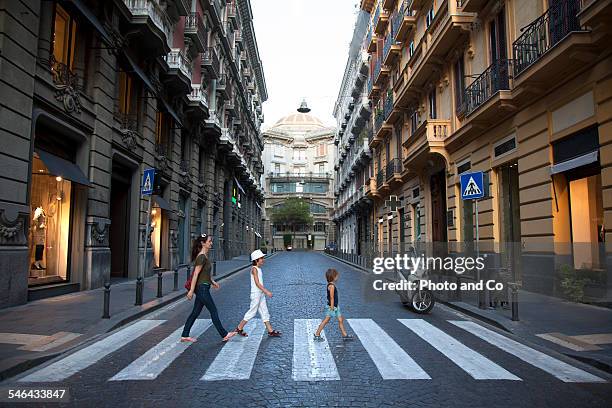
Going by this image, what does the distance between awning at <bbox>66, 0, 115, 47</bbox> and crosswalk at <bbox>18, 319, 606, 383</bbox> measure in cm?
923

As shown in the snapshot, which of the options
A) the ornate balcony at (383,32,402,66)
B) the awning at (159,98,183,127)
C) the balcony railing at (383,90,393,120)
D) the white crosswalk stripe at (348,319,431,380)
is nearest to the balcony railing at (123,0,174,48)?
the awning at (159,98,183,127)

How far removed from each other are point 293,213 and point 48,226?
6728 centimetres

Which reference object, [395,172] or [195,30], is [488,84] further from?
[195,30]

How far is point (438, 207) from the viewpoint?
21.4 metres

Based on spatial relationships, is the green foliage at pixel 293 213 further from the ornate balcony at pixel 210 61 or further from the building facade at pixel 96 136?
the building facade at pixel 96 136

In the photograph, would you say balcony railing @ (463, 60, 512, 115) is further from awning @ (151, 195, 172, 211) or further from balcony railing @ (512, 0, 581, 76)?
awning @ (151, 195, 172, 211)

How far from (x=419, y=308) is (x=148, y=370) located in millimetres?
6511

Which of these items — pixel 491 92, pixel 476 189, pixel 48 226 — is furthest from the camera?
pixel 491 92

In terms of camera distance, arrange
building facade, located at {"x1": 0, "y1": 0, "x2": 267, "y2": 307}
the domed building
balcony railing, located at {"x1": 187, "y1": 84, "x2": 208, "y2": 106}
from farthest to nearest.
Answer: the domed building → balcony railing, located at {"x1": 187, "y1": 84, "x2": 208, "y2": 106} → building facade, located at {"x1": 0, "y1": 0, "x2": 267, "y2": 307}

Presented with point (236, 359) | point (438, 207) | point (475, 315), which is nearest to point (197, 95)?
point (438, 207)

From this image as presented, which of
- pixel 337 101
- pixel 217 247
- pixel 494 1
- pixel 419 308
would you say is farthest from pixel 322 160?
pixel 419 308

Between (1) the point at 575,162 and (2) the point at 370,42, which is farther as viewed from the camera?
(2) the point at 370,42

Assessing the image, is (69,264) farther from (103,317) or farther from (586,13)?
(586,13)

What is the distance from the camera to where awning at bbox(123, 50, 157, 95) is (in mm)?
16308
